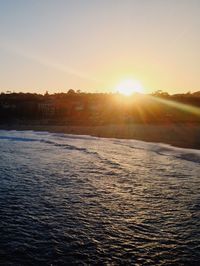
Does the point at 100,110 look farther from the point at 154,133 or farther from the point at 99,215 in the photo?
the point at 99,215

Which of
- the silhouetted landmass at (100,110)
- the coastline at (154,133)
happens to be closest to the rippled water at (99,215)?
the coastline at (154,133)

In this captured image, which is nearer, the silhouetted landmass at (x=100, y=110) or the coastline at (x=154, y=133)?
the coastline at (x=154, y=133)

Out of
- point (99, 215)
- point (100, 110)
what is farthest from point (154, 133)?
point (99, 215)

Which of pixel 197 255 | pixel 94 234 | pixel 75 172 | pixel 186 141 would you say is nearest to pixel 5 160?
pixel 75 172

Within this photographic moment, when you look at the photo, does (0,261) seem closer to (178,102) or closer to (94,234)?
(94,234)

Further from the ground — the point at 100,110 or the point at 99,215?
the point at 100,110

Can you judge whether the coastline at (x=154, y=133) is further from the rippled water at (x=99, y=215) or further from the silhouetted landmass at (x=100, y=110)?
the rippled water at (x=99, y=215)

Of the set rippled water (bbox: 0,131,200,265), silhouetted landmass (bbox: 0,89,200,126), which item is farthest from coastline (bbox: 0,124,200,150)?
rippled water (bbox: 0,131,200,265)
